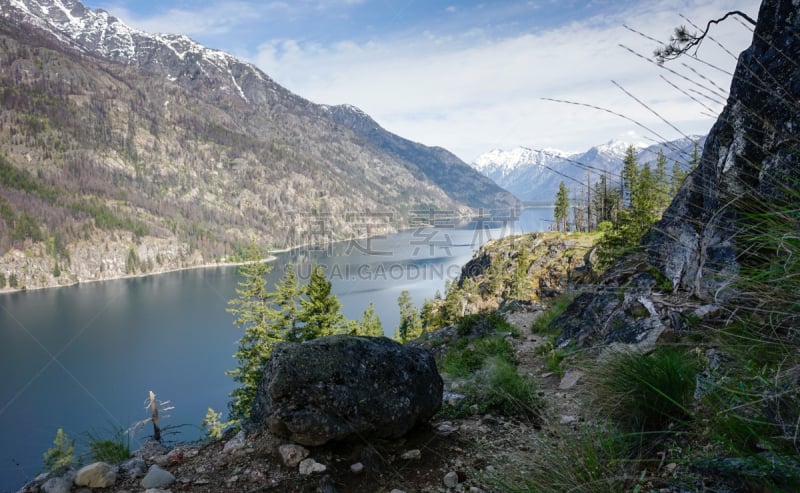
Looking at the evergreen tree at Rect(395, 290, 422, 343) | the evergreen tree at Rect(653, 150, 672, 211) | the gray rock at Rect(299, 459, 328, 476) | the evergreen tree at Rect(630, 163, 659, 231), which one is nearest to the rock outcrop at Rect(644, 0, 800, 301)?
the evergreen tree at Rect(630, 163, 659, 231)

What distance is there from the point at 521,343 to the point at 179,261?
610 feet

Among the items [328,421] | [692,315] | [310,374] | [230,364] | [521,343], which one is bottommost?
[230,364]

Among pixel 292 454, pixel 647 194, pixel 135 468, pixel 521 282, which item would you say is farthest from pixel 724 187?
pixel 521 282

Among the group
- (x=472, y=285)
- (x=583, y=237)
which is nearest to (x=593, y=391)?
(x=583, y=237)

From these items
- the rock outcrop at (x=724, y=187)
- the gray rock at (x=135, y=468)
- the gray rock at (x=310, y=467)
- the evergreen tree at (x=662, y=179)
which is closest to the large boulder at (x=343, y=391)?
the gray rock at (x=310, y=467)

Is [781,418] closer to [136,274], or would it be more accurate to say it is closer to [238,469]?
[238,469]

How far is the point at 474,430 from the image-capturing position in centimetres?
425

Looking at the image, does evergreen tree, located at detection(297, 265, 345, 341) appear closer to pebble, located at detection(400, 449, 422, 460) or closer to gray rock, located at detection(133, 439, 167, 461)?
gray rock, located at detection(133, 439, 167, 461)

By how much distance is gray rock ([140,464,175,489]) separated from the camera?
11.7ft

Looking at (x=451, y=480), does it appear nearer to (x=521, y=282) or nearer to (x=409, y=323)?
(x=521, y=282)

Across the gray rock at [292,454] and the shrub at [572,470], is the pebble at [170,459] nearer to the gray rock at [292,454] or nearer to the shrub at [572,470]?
the gray rock at [292,454]

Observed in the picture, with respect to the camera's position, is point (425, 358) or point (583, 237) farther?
point (583, 237)

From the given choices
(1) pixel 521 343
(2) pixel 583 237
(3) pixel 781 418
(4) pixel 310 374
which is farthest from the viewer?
(2) pixel 583 237

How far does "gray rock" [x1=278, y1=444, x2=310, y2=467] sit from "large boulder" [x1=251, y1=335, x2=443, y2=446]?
65 mm
